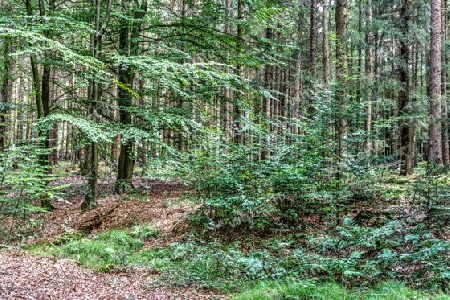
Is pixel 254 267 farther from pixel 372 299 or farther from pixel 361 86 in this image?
pixel 361 86

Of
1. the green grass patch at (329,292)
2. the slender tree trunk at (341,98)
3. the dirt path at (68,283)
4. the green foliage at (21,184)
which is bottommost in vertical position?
the dirt path at (68,283)

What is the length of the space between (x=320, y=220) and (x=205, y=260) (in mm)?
3551

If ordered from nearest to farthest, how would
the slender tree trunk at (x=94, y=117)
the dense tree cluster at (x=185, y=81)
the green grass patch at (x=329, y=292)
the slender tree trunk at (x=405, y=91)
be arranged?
the green grass patch at (x=329, y=292) → the dense tree cluster at (x=185, y=81) → the slender tree trunk at (x=94, y=117) → the slender tree trunk at (x=405, y=91)

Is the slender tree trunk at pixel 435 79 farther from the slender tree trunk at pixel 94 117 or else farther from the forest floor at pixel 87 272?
the slender tree trunk at pixel 94 117

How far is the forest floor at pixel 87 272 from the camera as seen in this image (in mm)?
5535

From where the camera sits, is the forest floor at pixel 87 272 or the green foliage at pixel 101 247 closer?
the forest floor at pixel 87 272

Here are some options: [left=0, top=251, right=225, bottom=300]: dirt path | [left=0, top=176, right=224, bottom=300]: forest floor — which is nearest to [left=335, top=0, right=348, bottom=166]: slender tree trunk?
[left=0, top=176, right=224, bottom=300]: forest floor

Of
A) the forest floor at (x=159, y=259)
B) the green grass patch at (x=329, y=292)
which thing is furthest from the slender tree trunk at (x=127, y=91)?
the green grass patch at (x=329, y=292)

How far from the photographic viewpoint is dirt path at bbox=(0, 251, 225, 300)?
540cm

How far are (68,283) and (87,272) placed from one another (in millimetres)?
759

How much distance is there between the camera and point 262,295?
480 cm

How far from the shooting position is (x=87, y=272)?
22.0 feet

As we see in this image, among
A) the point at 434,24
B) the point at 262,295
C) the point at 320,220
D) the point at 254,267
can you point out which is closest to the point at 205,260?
the point at 254,267

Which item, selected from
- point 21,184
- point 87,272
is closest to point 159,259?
point 87,272
